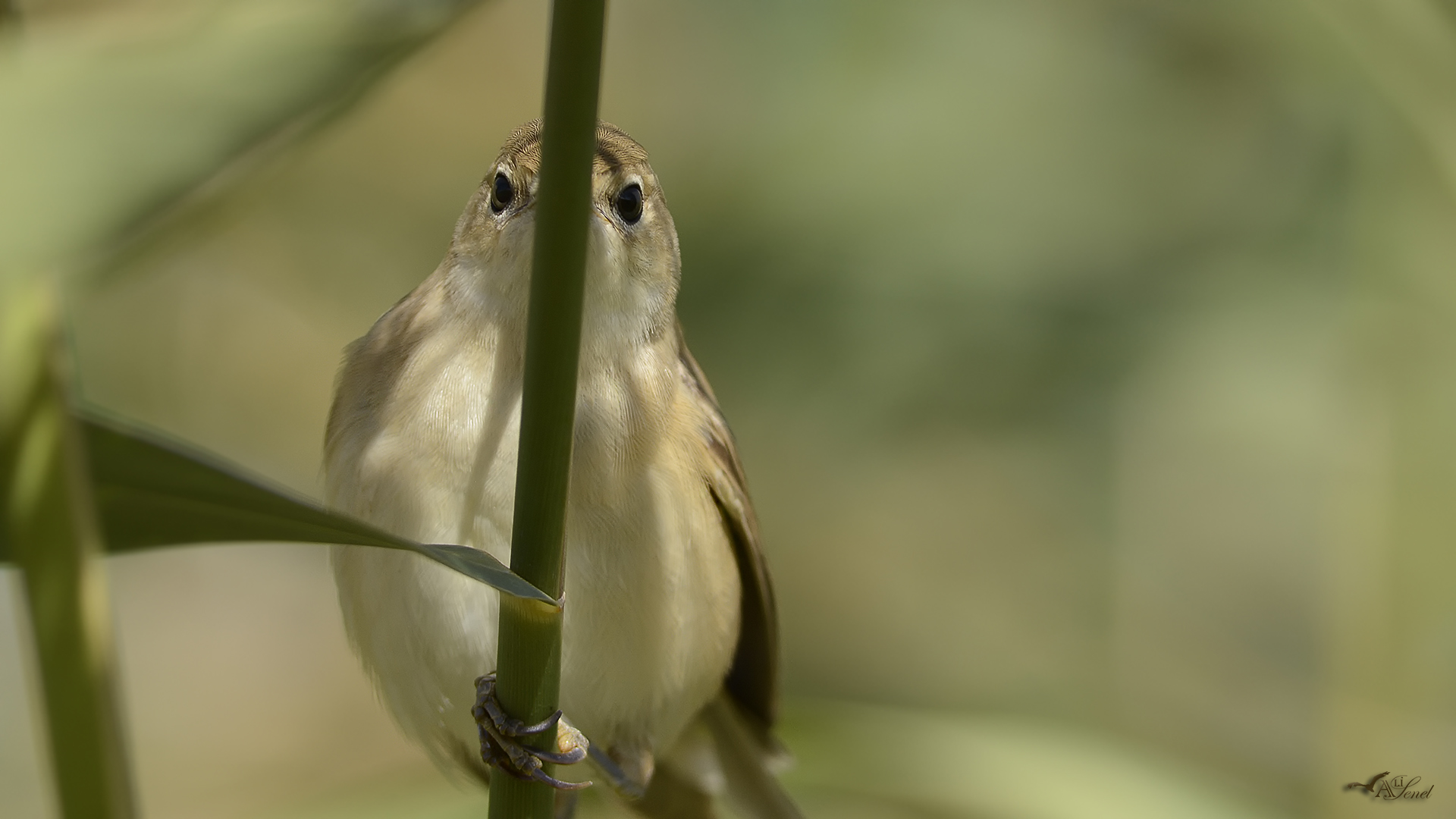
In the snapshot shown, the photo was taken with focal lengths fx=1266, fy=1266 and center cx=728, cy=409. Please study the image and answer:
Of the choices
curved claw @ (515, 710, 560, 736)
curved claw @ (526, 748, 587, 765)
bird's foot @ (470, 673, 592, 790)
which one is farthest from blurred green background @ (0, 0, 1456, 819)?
curved claw @ (515, 710, 560, 736)

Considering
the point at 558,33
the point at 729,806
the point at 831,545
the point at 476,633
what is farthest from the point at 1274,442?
the point at 558,33

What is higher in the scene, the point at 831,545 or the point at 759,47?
the point at 759,47

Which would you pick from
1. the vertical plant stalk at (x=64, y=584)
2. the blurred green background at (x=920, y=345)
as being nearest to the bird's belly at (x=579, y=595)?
the vertical plant stalk at (x=64, y=584)

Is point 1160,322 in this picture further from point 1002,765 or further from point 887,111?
point 1002,765

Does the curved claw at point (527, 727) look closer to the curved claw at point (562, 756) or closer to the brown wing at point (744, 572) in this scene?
the curved claw at point (562, 756)
